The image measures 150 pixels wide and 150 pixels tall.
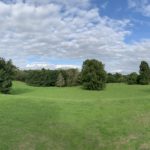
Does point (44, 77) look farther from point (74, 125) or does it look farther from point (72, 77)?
point (74, 125)

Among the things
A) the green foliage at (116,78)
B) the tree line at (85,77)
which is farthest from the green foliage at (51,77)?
the green foliage at (116,78)

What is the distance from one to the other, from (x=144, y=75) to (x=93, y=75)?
65.9 ft

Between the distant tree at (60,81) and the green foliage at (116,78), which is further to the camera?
the green foliage at (116,78)

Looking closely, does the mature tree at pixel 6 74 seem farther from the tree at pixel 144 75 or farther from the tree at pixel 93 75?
the tree at pixel 144 75

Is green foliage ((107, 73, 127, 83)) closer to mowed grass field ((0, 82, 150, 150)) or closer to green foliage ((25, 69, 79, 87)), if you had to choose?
green foliage ((25, 69, 79, 87))

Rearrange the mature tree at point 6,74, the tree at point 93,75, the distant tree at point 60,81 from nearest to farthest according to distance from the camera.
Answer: the mature tree at point 6,74
the tree at point 93,75
the distant tree at point 60,81

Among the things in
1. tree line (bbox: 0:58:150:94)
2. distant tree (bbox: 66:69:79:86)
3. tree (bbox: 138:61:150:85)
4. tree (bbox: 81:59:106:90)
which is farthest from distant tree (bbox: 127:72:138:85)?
distant tree (bbox: 66:69:79:86)

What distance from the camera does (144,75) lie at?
89.6m

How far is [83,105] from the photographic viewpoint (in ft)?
87.5

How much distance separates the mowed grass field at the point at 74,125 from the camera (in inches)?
719

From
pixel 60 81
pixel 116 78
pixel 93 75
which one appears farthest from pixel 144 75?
pixel 60 81

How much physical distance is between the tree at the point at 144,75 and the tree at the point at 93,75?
16135 millimetres

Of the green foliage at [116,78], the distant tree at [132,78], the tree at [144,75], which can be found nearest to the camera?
the tree at [144,75]

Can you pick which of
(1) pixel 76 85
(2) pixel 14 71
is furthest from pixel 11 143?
(1) pixel 76 85
